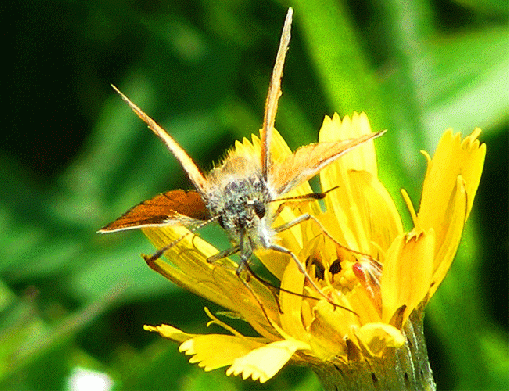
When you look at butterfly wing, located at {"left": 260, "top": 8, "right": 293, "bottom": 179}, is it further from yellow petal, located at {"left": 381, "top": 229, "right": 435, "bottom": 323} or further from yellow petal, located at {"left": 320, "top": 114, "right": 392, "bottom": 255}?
yellow petal, located at {"left": 381, "top": 229, "right": 435, "bottom": 323}

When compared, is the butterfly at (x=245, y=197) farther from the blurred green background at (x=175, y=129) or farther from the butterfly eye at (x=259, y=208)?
the blurred green background at (x=175, y=129)

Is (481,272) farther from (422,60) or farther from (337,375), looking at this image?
(337,375)

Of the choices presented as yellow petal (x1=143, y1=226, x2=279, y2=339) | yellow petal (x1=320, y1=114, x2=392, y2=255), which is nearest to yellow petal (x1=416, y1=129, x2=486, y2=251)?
yellow petal (x1=320, y1=114, x2=392, y2=255)

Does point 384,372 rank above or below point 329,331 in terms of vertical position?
below

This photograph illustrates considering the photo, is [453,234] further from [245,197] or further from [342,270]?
[245,197]

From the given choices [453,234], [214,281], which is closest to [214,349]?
[214,281]

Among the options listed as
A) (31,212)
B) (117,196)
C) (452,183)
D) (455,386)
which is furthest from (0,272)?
(452,183)
